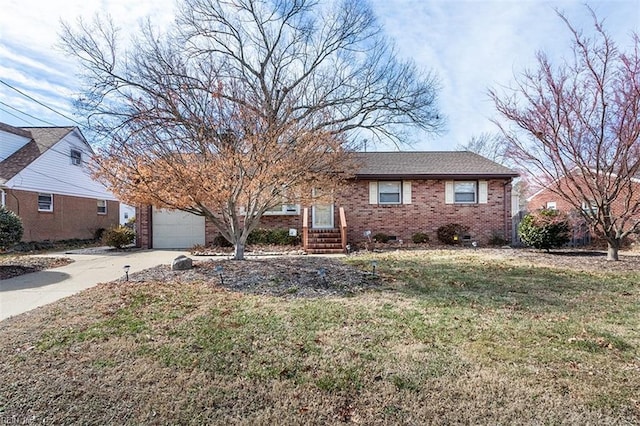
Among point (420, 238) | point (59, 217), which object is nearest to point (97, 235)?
point (59, 217)

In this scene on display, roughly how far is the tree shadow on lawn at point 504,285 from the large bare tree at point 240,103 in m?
3.66

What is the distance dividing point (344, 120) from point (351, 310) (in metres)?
11.8

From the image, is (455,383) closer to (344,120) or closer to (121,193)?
(121,193)

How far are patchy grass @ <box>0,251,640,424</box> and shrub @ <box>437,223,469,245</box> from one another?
29.2ft

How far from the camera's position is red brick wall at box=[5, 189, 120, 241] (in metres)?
16.1

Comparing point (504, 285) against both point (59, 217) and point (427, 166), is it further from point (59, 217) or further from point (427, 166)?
point (59, 217)

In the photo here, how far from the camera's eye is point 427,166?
15.6 metres

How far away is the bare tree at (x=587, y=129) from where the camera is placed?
8.66 m

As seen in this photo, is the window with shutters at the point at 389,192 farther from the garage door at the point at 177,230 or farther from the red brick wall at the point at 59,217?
the red brick wall at the point at 59,217

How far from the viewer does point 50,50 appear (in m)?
12.4

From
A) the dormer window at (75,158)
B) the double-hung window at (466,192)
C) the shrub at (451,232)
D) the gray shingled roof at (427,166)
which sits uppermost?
the dormer window at (75,158)

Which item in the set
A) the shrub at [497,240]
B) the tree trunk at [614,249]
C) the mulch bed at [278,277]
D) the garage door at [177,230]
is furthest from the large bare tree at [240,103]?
the tree trunk at [614,249]

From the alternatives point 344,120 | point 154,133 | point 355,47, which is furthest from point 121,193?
point 355,47

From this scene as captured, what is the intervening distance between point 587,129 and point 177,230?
14.5 meters
